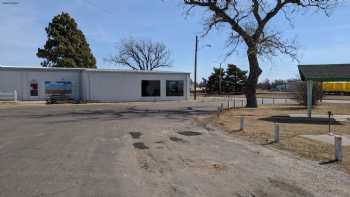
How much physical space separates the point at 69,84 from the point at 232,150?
35.7m

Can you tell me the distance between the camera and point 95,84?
4478 centimetres

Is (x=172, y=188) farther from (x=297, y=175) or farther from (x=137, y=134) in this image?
(x=137, y=134)

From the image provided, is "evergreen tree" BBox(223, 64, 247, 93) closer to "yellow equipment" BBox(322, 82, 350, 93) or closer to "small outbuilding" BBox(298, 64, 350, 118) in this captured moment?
"yellow equipment" BBox(322, 82, 350, 93)

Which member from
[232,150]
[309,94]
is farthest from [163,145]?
[309,94]

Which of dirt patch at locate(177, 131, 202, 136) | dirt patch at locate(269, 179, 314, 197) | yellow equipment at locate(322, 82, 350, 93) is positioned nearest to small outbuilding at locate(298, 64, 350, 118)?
dirt patch at locate(177, 131, 202, 136)

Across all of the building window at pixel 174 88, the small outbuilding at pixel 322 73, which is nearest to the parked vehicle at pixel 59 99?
the building window at pixel 174 88

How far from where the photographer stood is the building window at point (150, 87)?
4812cm

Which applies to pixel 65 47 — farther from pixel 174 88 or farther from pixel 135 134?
pixel 135 134

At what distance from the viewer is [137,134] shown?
15328 millimetres

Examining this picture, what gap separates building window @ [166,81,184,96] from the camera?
162 ft

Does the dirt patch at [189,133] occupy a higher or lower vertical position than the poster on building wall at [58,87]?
lower

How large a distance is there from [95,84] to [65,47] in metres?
22.0

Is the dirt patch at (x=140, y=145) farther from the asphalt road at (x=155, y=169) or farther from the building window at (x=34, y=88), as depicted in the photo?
the building window at (x=34, y=88)

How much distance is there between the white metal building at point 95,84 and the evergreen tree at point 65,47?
19.4m
